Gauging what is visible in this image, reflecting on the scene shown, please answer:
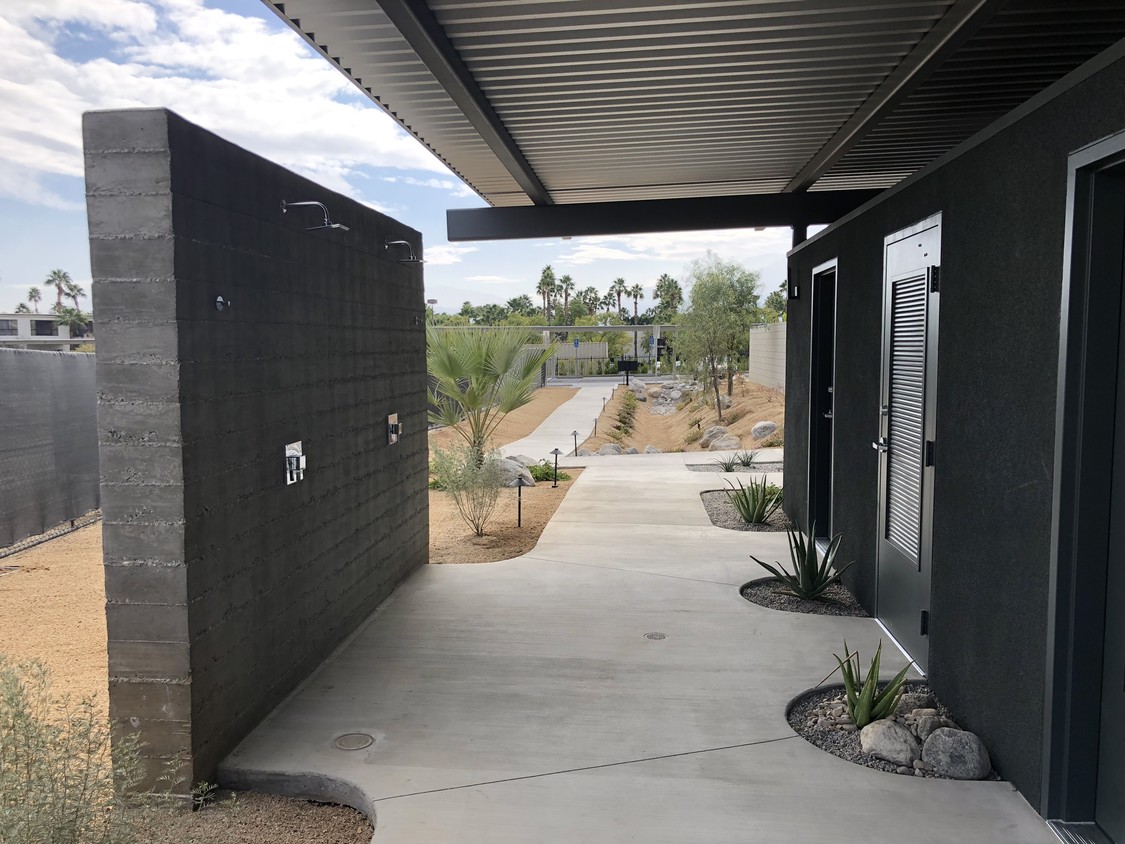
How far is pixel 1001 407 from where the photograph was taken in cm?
329

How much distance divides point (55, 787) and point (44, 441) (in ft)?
23.2

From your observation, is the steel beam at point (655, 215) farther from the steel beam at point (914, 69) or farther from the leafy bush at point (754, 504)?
the leafy bush at point (754, 504)

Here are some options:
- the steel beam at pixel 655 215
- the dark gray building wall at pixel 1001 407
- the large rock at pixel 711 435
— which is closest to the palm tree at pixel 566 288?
the large rock at pixel 711 435

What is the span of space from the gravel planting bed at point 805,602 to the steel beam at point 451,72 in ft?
11.8

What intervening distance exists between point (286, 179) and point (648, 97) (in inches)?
94.8

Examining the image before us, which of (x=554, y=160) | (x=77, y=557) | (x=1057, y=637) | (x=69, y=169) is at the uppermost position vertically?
(x=69, y=169)

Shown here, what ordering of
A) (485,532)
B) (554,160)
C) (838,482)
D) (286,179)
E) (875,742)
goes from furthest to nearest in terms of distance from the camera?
(485,532) < (554,160) < (838,482) < (286,179) < (875,742)

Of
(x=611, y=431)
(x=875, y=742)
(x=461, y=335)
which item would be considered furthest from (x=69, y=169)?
(x=875, y=742)

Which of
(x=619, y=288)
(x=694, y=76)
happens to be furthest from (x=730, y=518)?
(x=619, y=288)

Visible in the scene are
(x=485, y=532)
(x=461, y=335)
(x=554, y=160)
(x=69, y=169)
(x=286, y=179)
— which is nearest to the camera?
(x=286, y=179)

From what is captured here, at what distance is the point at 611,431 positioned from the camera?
68.6 ft

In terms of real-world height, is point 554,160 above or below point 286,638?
above

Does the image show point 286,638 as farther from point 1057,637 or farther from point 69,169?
point 69,169

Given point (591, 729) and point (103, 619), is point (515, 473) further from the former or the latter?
point (591, 729)
